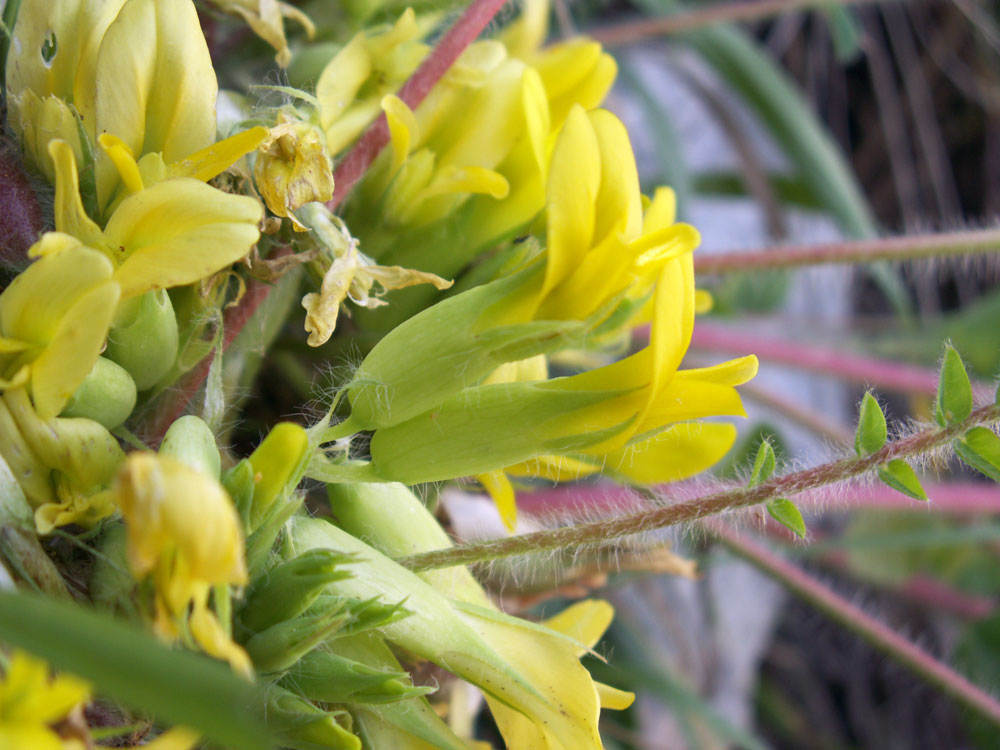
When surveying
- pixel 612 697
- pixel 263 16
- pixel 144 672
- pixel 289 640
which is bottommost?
pixel 612 697

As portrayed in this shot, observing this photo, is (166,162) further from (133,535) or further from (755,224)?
(755,224)

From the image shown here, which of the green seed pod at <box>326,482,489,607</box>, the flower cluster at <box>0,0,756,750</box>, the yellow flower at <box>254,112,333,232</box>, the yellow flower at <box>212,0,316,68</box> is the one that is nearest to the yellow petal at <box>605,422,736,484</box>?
the flower cluster at <box>0,0,756,750</box>

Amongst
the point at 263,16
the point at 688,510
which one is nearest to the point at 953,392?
the point at 688,510

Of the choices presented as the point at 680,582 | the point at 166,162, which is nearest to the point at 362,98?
the point at 166,162

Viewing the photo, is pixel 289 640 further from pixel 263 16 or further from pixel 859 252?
pixel 859 252

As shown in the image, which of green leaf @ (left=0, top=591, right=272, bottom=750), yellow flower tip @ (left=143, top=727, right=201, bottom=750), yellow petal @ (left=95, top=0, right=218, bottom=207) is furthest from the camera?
yellow petal @ (left=95, top=0, right=218, bottom=207)

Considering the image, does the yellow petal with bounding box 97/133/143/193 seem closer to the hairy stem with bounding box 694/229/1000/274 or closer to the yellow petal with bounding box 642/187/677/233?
the yellow petal with bounding box 642/187/677/233
